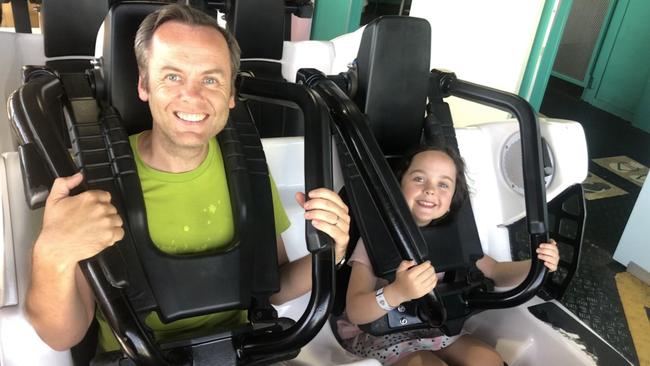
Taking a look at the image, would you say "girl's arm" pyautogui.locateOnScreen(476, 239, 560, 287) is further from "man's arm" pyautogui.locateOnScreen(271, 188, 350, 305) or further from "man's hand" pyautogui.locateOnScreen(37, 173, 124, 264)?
"man's hand" pyautogui.locateOnScreen(37, 173, 124, 264)

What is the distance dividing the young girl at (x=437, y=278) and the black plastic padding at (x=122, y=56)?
2.29ft

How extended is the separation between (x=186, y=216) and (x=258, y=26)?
1.53 meters

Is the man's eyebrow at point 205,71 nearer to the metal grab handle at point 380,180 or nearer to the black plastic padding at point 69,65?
the metal grab handle at point 380,180

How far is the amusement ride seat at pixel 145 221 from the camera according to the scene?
3.28 feet

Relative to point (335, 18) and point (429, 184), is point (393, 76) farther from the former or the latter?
point (335, 18)

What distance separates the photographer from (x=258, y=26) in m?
2.50

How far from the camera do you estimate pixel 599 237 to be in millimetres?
3059

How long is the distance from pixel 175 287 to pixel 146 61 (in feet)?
1.56

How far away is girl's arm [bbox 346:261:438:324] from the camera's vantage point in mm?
1202

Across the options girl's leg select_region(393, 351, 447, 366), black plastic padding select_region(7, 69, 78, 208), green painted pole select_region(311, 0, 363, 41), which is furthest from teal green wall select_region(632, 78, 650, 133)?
black plastic padding select_region(7, 69, 78, 208)

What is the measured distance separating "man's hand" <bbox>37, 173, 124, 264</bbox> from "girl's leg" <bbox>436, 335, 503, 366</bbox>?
1062mm

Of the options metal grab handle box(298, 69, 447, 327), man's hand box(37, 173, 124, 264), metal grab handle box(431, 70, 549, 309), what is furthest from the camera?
metal grab handle box(431, 70, 549, 309)

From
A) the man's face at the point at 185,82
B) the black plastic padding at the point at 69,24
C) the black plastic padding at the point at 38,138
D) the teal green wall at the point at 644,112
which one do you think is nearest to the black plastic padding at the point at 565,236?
Answer: the man's face at the point at 185,82

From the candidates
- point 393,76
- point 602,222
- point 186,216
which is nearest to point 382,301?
point 186,216
